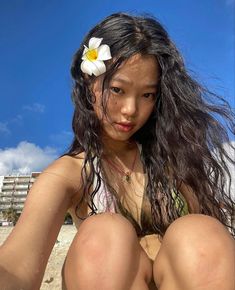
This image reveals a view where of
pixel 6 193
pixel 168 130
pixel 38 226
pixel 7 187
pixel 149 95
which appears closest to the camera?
pixel 38 226

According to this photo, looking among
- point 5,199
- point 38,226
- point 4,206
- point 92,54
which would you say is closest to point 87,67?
point 92,54

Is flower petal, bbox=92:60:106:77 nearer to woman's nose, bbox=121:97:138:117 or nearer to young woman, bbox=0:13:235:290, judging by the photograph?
young woman, bbox=0:13:235:290

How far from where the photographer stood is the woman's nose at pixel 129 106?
1.46 meters

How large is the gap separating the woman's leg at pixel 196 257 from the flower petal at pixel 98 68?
64cm

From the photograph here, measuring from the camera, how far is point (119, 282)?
44.0 inches

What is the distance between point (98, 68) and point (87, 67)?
3.0 inches

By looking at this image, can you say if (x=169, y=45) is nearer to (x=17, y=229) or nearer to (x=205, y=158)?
(x=205, y=158)

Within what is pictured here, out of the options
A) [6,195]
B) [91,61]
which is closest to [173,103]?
[91,61]

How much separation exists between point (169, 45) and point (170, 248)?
0.85m

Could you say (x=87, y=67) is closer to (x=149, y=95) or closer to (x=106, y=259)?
(x=149, y=95)

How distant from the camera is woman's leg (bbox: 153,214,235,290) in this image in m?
1.06

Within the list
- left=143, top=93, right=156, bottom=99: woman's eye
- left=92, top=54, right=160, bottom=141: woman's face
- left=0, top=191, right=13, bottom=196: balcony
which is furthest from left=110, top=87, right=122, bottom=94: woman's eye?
left=0, top=191, right=13, bottom=196: balcony

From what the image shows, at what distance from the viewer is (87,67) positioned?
5.33 ft

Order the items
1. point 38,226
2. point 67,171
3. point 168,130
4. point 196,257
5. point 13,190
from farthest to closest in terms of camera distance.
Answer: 1. point 13,190
2. point 168,130
3. point 67,171
4. point 38,226
5. point 196,257
